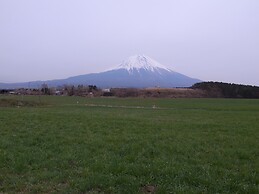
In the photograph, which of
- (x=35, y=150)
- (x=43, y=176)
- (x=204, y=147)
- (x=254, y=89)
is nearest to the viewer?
(x=43, y=176)

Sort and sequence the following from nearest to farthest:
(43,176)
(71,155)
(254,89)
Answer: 1. (43,176)
2. (71,155)
3. (254,89)

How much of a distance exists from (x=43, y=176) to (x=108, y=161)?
2.16 m

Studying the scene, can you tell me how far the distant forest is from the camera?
138 metres

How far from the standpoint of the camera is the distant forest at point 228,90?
138438mm

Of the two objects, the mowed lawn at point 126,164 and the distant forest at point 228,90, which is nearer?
the mowed lawn at point 126,164

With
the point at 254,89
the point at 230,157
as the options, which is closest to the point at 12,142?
the point at 230,157

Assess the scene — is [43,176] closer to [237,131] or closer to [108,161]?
[108,161]

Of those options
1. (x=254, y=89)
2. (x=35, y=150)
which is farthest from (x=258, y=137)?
(x=254, y=89)

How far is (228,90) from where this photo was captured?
475ft

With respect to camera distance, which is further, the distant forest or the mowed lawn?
the distant forest

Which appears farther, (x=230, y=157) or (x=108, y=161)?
(x=230, y=157)

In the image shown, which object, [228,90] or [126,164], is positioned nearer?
[126,164]

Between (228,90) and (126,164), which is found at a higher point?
(126,164)

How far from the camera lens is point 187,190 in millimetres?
7992
